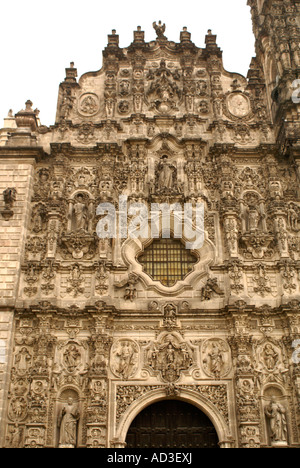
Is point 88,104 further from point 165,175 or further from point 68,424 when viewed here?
point 68,424

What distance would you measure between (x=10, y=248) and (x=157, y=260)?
13.6 ft

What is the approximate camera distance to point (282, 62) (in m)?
16.9

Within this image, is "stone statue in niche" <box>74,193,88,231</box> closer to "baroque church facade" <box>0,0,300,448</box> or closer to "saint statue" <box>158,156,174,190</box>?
"baroque church facade" <box>0,0,300,448</box>

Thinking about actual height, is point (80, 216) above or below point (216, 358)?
above

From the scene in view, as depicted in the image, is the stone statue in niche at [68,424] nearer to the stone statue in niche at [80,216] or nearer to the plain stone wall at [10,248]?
the plain stone wall at [10,248]

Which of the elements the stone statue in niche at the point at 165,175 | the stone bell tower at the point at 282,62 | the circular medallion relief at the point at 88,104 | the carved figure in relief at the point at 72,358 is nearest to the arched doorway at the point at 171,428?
the carved figure in relief at the point at 72,358

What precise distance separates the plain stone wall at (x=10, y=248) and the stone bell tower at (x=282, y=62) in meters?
7.97

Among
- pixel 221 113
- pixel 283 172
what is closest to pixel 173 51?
pixel 221 113

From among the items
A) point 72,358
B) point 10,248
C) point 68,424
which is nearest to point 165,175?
point 10,248

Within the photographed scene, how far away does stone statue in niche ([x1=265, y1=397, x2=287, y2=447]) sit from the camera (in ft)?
37.8

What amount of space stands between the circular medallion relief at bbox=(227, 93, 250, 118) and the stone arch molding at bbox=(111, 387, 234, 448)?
9.39 meters

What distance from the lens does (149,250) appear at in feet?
47.8
